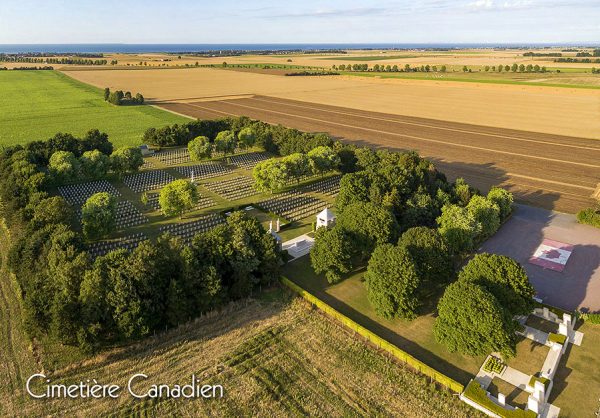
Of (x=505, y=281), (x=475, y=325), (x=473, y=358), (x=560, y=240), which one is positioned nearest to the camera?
(x=475, y=325)

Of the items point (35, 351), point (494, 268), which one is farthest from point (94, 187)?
point (494, 268)

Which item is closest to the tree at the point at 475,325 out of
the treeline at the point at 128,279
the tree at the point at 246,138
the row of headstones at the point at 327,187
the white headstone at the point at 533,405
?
the white headstone at the point at 533,405

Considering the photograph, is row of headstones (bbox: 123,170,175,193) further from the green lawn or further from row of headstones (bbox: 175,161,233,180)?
the green lawn

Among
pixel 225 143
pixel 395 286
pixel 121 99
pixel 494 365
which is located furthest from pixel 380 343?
pixel 121 99

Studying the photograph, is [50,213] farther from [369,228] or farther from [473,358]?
[473,358]

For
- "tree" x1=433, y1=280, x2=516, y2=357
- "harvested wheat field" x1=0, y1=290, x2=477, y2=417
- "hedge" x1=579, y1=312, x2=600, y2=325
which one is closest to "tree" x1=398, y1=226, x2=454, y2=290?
"tree" x1=433, y1=280, x2=516, y2=357
